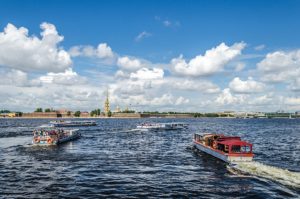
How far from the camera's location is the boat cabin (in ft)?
169

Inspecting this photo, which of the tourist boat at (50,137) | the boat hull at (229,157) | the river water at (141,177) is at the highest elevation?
the tourist boat at (50,137)

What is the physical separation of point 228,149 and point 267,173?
11.2m

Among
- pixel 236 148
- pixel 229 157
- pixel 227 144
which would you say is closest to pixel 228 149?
pixel 227 144

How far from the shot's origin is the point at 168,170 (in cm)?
4672

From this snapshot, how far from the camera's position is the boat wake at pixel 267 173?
38.7m

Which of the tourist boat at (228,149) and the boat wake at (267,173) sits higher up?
the tourist boat at (228,149)

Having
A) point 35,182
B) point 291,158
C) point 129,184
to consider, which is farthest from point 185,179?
point 291,158

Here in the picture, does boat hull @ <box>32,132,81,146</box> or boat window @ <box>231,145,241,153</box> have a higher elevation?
boat window @ <box>231,145,241,153</box>

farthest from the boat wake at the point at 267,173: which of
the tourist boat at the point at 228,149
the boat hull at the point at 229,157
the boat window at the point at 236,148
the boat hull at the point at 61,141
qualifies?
the boat hull at the point at 61,141

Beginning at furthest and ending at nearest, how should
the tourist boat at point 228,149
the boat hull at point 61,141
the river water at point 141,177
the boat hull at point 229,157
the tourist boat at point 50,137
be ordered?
1. the tourist boat at point 50,137
2. the boat hull at point 61,141
3. the tourist boat at point 228,149
4. the boat hull at point 229,157
5. the river water at point 141,177

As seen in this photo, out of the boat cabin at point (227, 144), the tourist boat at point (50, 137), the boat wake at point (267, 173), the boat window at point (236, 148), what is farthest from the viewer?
the tourist boat at point (50, 137)

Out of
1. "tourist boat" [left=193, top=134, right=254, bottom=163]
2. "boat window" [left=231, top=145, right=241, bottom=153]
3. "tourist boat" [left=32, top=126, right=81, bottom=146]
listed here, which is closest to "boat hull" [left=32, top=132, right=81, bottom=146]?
"tourist boat" [left=32, top=126, right=81, bottom=146]

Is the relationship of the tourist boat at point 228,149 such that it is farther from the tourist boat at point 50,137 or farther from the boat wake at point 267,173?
the tourist boat at point 50,137

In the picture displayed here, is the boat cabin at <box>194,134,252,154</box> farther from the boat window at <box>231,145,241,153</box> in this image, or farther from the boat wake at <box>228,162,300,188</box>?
the boat wake at <box>228,162,300,188</box>
